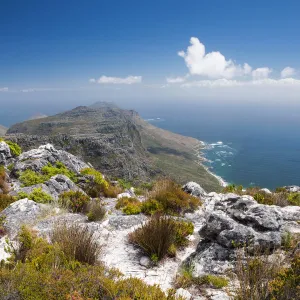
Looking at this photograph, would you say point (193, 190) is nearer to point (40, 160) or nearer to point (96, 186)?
point (96, 186)

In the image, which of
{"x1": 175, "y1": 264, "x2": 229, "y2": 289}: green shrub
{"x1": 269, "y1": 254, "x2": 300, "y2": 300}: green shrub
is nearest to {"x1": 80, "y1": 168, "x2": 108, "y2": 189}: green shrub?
{"x1": 175, "y1": 264, "x2": 229, "y2": 289}: green shrub

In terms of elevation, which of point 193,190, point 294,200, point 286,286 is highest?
point 286,286

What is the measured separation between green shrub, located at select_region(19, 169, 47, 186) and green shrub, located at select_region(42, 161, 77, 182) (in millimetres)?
635

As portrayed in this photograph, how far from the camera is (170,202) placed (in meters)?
10.7

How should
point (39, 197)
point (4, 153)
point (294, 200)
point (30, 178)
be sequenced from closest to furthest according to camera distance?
point (39, 197), point (294, 200), point (30, 178), point (4, 153)

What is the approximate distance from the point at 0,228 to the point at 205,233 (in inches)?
259

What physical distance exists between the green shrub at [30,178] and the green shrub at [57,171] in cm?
64

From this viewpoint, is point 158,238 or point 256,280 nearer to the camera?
point 256,280

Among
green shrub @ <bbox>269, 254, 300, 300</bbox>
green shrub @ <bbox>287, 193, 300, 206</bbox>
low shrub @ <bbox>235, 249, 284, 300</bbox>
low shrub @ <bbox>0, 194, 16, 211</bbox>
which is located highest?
green shrub @ <bbox>269, 254, 300, 300</bbox>

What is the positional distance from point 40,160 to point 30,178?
3287 mm

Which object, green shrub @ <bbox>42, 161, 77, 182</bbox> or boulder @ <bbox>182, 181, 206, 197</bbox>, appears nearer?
boulder @ <bbox>182, 181, 206, 197</bbox>

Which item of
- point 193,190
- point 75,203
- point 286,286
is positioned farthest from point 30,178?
point 286,286

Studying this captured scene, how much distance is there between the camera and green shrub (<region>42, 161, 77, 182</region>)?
55.2 feet

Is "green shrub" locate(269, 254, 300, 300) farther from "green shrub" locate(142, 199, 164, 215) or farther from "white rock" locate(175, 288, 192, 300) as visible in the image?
"green shrub" locate(142, 199, 164, 215)
